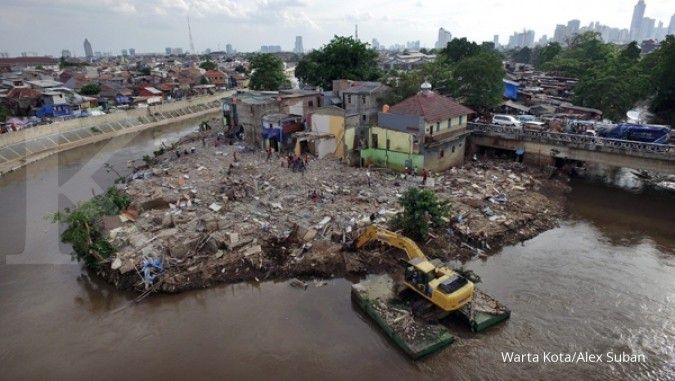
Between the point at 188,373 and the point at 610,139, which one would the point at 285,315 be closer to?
the point at 188,373

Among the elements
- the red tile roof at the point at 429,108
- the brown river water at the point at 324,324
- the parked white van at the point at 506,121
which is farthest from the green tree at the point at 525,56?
the brown river water at the point at 324,324

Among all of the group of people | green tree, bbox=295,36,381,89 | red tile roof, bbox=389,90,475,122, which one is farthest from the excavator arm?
green tree, bbox=295,36,381,89

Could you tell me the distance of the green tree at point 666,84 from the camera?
1474 inches

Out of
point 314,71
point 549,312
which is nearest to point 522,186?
point 549,312

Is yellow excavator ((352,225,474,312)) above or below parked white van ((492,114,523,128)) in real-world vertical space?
below

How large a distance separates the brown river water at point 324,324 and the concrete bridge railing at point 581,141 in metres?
6.06

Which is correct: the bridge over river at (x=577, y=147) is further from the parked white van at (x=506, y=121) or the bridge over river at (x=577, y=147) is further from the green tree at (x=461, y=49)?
the green tree at (x=461, y=49)

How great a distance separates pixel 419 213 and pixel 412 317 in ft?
17.0

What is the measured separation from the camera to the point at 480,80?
33719mm

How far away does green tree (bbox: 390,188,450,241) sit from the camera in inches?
680

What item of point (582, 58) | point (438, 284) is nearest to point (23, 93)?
point (438, 284)

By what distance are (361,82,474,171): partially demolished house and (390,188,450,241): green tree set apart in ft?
27.3

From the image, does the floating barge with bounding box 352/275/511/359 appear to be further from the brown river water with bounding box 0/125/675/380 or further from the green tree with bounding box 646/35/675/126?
the green tree with bounding box 646/35/675/126

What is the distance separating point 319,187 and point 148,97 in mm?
49263
